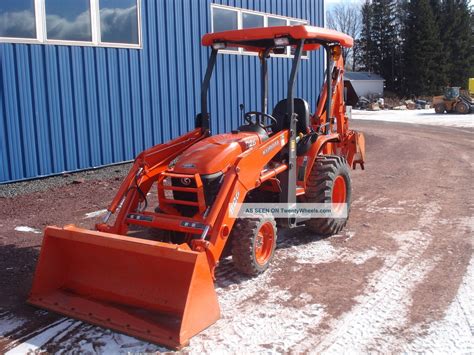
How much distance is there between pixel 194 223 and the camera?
4.58 meters

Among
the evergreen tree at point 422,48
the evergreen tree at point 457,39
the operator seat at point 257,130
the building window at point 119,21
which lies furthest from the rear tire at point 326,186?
the evergreen tree at point 457,39

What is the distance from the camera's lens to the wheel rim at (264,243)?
16.3 feet

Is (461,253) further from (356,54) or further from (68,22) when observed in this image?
(356,54)

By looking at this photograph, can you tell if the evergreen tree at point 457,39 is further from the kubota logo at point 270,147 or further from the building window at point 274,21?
the kubota logo at point 270,147

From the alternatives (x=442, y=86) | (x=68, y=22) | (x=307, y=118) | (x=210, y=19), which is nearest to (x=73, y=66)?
(x=68, y=22)

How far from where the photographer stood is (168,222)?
4.72m

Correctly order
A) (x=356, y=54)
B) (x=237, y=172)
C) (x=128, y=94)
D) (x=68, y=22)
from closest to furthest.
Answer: (x=237, y=172) → (x=68, y=22) → (x=128, y=94) → (x=356, y=54)

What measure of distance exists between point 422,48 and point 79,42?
142 feet

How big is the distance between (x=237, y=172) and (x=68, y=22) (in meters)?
5.76

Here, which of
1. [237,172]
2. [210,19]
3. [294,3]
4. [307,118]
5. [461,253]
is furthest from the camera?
[294,3]

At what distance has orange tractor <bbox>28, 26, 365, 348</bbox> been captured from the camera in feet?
13.1

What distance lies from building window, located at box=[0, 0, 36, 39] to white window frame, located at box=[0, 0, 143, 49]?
6 centimetres

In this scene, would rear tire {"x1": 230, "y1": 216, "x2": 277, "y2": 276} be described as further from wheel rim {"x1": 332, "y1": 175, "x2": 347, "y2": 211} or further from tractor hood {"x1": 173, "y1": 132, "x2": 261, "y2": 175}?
wheel rim {"x1": 332, "y1": 175, "x2": 347, "y2": 211}

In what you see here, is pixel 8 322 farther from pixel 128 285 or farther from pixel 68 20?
pixel 68 20
